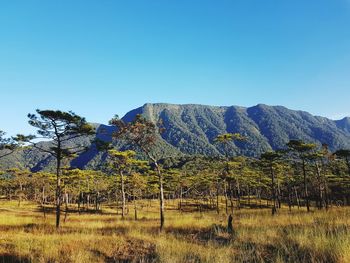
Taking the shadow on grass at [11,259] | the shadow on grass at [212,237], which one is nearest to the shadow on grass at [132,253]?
the shadow on grass at [212,237]

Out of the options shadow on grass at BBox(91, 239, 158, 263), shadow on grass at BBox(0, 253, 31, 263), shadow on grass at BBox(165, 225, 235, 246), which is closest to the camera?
shadow on grass at BBox(0, 253, 31, 263)

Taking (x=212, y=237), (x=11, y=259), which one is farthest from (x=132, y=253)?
(x=212, y=237)

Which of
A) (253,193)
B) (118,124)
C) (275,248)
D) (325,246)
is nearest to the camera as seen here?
(325,246)

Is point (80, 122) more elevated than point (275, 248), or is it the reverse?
point (80, 122)

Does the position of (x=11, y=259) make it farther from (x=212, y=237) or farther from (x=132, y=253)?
(x=212, y=237)

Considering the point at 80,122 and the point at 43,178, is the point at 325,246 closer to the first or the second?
the point at 80,122

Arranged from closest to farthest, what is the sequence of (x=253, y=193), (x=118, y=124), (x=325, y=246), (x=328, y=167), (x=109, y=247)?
1. (x=325, y=246)
2. (x=109, y=247)
3. (x=118, y=124)
4. (x=328, y=167)
5. (x=253, y=193)

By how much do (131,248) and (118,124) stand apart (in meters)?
11.6

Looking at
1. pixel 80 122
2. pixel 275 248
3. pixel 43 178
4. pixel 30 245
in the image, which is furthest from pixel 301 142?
pixel 43 178

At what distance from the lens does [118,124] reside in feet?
66.7

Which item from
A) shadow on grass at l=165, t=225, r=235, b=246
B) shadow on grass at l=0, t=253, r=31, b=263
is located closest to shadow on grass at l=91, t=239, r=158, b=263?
shadow on grass at l=165, t=225, r=235, b=246

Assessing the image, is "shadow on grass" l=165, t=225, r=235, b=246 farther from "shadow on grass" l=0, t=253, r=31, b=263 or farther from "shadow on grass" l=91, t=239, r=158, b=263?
"shadow on grass" l=0, t=253, r=31, b=263

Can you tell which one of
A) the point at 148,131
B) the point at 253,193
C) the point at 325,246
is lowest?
the point at 253,193

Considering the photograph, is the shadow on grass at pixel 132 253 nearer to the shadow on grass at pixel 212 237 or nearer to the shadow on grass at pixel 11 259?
the shadow on grass at pixel 212 237
